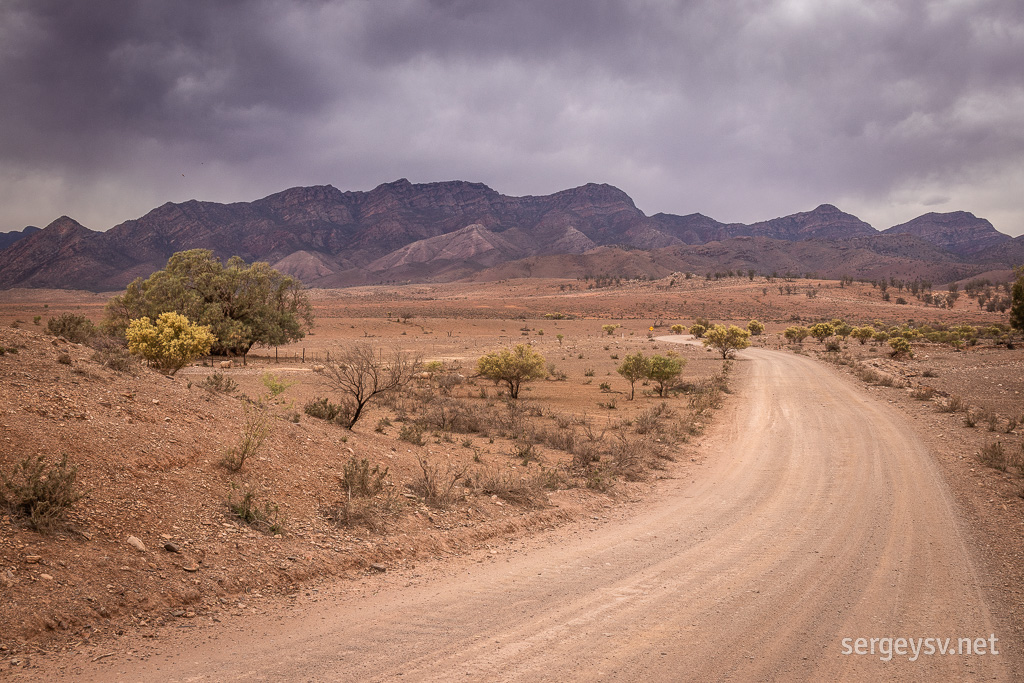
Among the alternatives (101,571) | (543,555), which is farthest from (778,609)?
(101,571)

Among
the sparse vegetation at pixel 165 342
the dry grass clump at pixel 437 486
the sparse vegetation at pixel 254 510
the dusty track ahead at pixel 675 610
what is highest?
the sparse vegetation at pixel 165 342

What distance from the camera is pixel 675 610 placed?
19.5ft

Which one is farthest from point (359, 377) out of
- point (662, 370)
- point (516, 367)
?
point (662, 370)

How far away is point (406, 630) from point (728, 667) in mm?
3069

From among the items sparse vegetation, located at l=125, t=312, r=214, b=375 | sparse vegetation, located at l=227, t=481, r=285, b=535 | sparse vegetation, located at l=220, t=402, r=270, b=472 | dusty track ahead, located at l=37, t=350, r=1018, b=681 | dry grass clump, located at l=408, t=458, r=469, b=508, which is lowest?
dusty track ahead, located at l=37, t=350, r=1018, b=681

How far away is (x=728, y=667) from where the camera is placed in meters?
4.91

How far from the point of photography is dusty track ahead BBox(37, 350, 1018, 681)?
4.85 m

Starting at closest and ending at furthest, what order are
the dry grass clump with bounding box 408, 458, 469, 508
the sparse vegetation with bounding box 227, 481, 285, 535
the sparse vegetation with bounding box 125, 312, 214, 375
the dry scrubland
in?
the dry scrubland, the sparse vegetation with bounding box 227, 481, 285, 535, the dry grass clump with bounding box 408, 458, 469, 508, the sparse vegetation with bounding box 125, 312, 214, 375

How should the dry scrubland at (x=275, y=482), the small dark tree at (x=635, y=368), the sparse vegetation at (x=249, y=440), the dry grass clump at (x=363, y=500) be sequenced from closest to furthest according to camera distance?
the dry scrubland at (x=275, y=482) → the dry grass clump at (x=363, y=500) → the sparse vegetation at (x=249, y=440) → the small dark tree at (x=635, y=368)

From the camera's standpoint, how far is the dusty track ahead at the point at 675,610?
191 inches

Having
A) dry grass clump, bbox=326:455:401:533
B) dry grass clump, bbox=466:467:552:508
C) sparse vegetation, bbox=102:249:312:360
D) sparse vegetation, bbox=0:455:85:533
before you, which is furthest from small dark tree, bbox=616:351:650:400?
sparse vegetation, bbox=0:455:85:533

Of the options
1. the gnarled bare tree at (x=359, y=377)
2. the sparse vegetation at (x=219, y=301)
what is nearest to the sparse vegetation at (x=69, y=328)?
the gnarled bare tree at (x=359, y=377)

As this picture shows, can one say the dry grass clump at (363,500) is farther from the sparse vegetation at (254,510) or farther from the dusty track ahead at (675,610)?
the dusty track ahead at (675,610)

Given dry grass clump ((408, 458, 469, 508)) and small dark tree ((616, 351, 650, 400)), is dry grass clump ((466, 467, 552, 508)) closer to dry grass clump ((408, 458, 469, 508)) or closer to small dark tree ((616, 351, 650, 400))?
dry grass clump ((408, 458, 469, 508))
